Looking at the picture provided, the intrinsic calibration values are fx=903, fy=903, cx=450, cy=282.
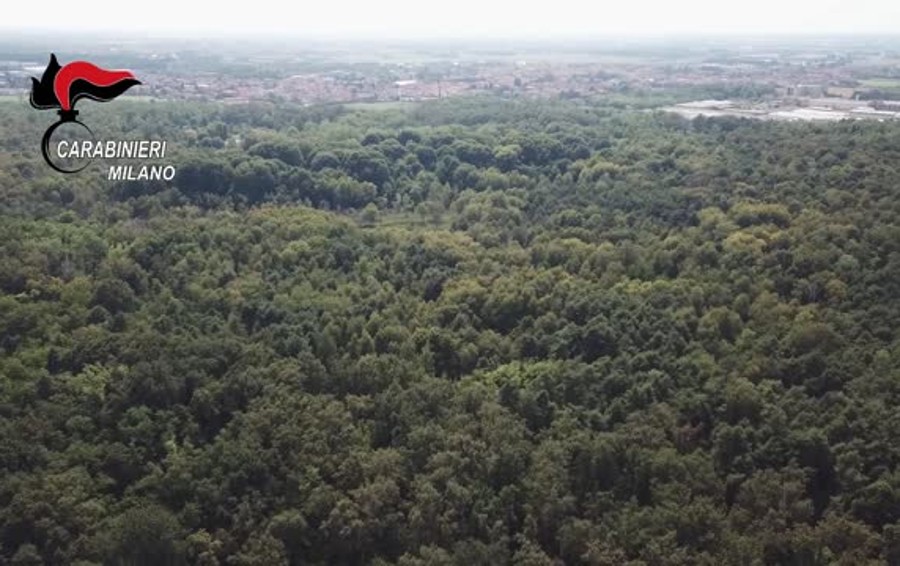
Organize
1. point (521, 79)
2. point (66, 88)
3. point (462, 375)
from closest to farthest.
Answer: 1. point (66, 88)
2. point (462, 375)
3. point (521, 79)

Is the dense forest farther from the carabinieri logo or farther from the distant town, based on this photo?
the distant town

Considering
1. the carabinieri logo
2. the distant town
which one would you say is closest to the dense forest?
the carabinieri logo

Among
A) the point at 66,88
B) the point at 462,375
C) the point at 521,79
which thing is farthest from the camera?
the point at 521,79

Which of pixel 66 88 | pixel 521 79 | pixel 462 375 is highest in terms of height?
pixel 66 88

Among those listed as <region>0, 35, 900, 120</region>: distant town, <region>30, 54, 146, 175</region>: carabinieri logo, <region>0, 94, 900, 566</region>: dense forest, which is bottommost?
<region>0, 94, 900, 566</region>: dense forest

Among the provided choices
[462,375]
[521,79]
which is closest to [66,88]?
[462,375]

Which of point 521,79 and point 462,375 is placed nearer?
point 462,375

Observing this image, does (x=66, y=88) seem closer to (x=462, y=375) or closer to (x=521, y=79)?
(x=462, y=375)

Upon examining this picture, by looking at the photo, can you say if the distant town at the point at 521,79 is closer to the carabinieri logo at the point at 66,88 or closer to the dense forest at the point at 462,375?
the dense forest at the point at 462,375
